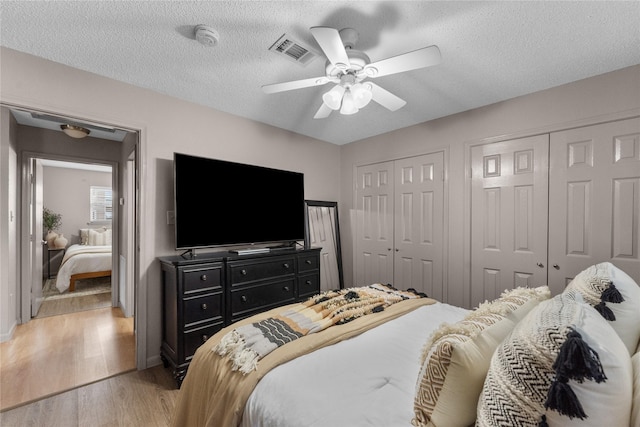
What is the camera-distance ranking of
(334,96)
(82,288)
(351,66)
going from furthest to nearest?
(82,288), (334,96), (351,66)

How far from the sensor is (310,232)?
3916 millimetres

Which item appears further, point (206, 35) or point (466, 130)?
point (466, 130)

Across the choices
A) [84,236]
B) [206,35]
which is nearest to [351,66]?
[206,35]

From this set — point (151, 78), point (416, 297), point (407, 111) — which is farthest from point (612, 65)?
point (151, 78)

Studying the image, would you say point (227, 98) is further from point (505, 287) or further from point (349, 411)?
point (505, 287)

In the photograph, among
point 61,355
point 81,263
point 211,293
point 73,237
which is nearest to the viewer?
point 211,293

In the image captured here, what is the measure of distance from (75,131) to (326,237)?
3435 millimetres

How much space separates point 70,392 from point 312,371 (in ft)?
7.41

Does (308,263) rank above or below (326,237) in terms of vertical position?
below

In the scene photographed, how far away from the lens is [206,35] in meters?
1.78

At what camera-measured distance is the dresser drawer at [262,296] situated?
8.67ft

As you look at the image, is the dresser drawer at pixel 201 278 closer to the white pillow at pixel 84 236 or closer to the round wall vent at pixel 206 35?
the round wall vent at pixel 206 35

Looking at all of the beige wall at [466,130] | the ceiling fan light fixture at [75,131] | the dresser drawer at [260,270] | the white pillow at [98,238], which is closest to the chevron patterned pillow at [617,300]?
the beige wall at [466,130]

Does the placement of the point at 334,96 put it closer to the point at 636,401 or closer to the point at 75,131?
the point at 636,401
